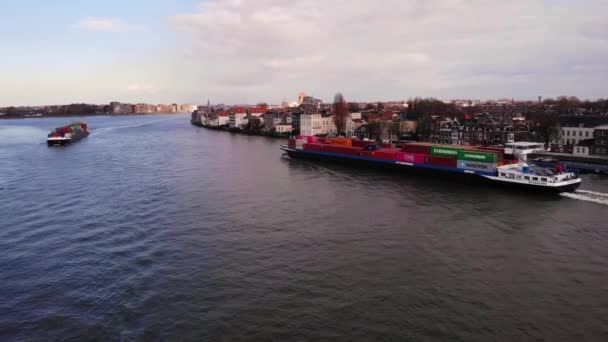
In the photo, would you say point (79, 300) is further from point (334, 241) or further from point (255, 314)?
point (334, 241)

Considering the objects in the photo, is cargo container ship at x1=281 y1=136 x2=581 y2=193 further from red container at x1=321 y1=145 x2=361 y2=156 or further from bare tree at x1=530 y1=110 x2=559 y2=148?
bare tree at x1=530 y1=110 x2=559 y2=148

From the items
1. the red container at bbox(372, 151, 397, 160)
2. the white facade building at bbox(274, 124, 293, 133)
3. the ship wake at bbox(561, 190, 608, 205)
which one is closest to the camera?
the ship wake at bbox(561, 190, 608, 205)

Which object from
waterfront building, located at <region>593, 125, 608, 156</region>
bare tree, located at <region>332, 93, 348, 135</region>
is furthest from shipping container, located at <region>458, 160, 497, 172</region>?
bare tree, located at <region>332, 93, 348, 135</region>

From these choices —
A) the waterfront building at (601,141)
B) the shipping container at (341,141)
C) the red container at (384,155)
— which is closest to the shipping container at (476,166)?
the red container at (384,155)

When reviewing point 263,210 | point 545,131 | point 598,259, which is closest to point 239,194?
point 263,210

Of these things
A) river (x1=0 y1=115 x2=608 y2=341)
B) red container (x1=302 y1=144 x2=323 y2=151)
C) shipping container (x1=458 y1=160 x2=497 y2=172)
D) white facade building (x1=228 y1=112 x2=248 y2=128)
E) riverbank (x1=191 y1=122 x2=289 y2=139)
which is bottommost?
river (x1=0 y1=115 x2=608 y2=341)

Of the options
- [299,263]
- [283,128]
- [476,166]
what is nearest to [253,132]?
[283,128]

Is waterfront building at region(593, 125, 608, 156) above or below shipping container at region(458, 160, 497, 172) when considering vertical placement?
above
